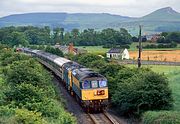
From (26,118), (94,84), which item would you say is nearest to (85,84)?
(94,84)

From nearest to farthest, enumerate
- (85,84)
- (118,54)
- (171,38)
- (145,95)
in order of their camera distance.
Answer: (145,95), (85,84), (118,54), (171,38)

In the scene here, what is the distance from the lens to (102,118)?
31.9m

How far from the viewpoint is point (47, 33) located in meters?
157

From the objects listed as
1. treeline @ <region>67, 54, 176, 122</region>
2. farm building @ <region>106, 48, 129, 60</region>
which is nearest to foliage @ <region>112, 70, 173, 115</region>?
treeline @ <region>67, 54, 176, 122</region>

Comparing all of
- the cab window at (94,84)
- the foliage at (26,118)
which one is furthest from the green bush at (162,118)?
the foliage at (26,118)

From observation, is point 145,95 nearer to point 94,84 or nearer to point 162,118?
point 94,84

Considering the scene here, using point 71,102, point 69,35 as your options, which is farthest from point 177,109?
point 69,35

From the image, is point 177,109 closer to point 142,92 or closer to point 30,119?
point 142,92

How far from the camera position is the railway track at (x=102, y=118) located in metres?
30.2

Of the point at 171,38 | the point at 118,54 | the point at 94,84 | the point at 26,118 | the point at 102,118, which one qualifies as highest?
the point at 26,118

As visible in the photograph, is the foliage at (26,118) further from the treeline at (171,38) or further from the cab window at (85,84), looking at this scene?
the treeline at (171,38)

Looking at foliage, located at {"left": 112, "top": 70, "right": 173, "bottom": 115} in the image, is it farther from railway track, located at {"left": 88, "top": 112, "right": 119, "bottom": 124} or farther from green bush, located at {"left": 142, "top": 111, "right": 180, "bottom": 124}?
green bush, located at {"left": 142, "top": 111, "right": 180, "bottom": 124}

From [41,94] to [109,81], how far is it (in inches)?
569

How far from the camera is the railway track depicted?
99.2 ft
